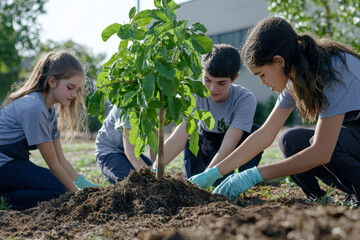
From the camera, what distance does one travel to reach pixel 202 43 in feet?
6.54

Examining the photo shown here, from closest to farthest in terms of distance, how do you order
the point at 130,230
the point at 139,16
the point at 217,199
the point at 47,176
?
the point at 130,230 → the point at 139,16 → the point at 217,199 → the point at 47,176

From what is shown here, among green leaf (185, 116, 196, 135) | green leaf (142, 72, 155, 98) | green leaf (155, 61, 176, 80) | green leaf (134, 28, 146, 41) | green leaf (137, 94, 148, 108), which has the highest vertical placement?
green leaf (134, 28, 146, 41)

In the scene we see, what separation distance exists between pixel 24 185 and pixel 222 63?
6.67 ft

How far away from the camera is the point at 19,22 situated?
78.3 ft

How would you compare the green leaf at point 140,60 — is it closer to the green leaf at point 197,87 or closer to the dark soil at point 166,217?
the green leaf at point 197,87

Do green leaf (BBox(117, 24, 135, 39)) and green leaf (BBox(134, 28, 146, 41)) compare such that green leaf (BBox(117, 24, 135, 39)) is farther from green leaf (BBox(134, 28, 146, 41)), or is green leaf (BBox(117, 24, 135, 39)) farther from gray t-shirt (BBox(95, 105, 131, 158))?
gray t-shirt (BBox(95, 105, 131, 158))

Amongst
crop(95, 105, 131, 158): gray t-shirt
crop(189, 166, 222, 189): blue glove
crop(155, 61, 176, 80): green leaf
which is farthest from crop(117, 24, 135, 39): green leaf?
crop(95, 105, 131, 158): gray t-shirt

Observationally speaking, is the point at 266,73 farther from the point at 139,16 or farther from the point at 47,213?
the point at 47,213

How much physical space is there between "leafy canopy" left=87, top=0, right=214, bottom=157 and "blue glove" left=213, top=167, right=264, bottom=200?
0.57 m

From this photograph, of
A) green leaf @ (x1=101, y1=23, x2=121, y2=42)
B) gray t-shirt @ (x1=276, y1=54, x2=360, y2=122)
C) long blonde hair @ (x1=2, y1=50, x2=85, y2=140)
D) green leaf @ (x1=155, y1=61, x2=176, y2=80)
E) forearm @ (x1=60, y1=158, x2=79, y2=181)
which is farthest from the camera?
forearm @ (x1=60, y1=158, x2=79, y2=181)

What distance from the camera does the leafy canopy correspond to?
194cm

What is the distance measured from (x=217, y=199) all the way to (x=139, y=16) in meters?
1.18

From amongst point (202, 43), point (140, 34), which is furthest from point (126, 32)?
point (202, 43)

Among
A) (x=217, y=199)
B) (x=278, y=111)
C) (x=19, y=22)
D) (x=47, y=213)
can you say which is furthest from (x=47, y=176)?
(x=19, y=22)
